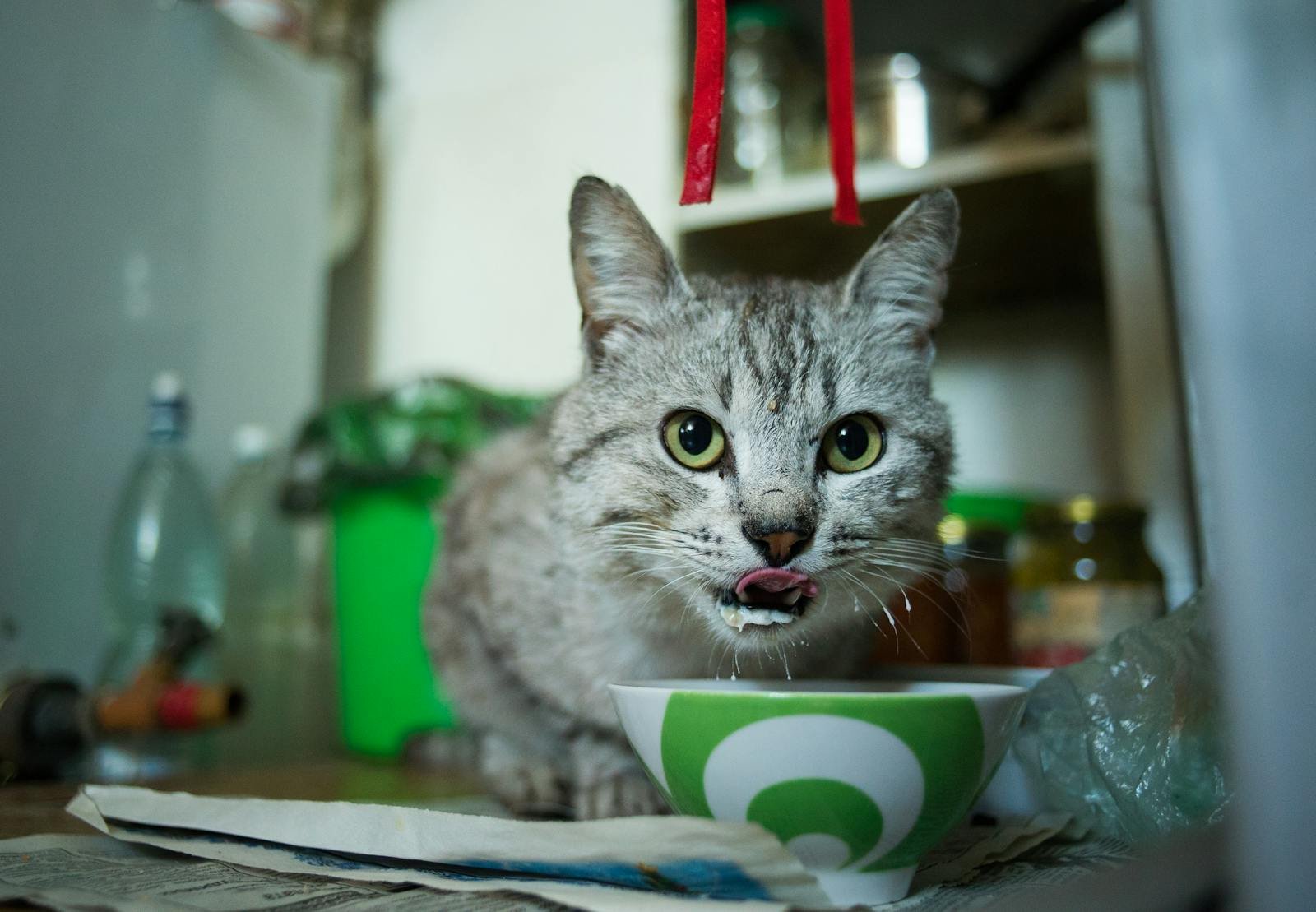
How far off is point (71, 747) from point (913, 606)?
1.09 m

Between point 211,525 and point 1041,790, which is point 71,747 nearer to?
point 211,525

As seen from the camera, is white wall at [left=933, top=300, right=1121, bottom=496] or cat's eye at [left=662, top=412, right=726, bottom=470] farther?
A: white wall at [left=933, top=300, right=1121, bottom=496]

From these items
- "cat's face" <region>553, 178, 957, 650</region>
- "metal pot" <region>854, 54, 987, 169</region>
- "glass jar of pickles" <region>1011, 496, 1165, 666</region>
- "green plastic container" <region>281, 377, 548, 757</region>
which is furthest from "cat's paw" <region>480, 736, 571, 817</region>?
"metal pot" <region>854, 54, 987, 169</region>

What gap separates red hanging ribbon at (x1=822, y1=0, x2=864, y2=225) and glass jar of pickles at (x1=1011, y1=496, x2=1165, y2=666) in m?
0.79

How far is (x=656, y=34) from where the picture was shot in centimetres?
186

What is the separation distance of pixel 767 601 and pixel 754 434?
0.14 metres

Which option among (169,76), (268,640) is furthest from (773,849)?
(169,76)

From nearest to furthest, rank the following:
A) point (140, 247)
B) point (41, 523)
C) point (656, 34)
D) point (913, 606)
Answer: point (913, 606), point (41, 523), point (140, 247), point (656, 34)

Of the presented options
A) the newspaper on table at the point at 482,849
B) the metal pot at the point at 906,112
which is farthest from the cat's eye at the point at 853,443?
the metal pot at the point at 906,112

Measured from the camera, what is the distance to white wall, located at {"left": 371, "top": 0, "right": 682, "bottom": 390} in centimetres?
189

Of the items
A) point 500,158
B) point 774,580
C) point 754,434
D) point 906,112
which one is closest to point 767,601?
point 774,580

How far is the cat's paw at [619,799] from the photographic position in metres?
0.85

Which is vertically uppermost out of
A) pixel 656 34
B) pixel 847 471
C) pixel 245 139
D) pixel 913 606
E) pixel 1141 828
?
pixel 656 34

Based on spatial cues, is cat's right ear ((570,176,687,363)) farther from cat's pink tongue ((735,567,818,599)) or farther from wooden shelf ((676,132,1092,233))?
wooden shelf ((676,132,1092,233))
